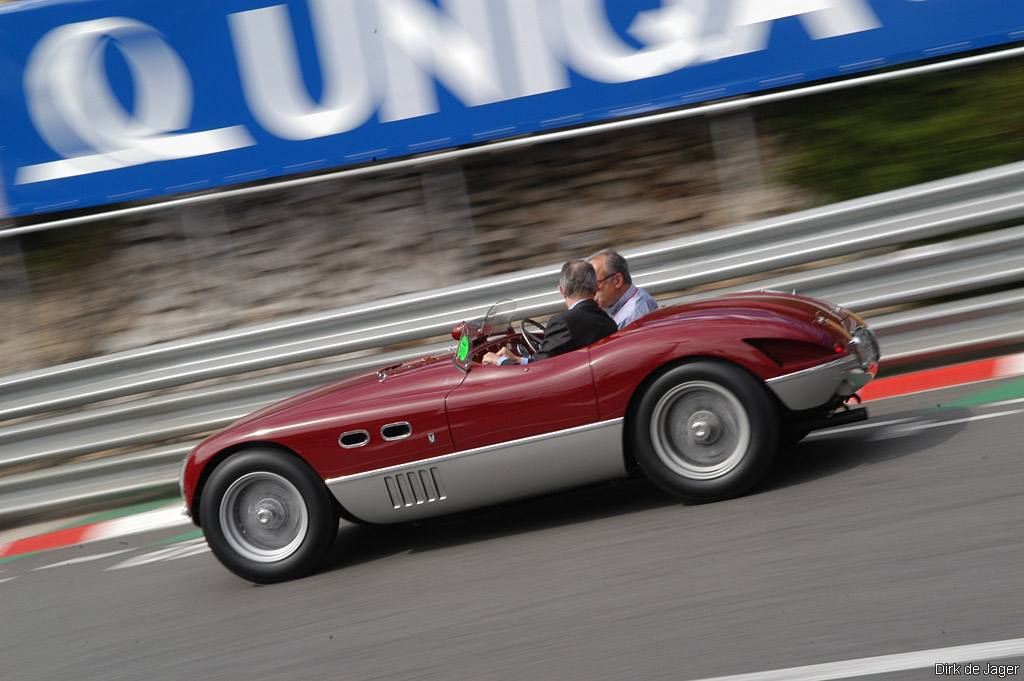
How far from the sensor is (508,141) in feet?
26.3

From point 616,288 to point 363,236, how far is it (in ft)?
12.2

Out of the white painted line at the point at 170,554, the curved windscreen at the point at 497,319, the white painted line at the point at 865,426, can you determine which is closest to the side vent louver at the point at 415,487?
the curved windscreen at the point at 497,319

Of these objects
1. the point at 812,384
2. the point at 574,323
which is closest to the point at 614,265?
the point at 574,323

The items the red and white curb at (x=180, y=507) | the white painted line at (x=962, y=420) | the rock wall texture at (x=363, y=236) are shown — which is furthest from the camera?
the rock wall texture at (x=363, y=236)

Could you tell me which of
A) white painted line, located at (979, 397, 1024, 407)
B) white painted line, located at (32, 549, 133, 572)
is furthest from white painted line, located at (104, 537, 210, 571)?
white painted line, located at (979, 397, 1024, 407)

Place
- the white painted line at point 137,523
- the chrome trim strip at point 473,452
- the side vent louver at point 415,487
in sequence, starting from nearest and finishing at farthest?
the chrome trim strip at point 473,452
the side vent louver at point 415,487
the white painted line at point 137,523

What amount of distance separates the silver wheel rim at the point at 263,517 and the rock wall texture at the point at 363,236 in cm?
398

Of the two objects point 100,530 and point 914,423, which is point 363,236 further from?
point 914,423

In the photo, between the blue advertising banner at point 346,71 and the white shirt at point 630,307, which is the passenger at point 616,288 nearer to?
the white shirt at point 630,307

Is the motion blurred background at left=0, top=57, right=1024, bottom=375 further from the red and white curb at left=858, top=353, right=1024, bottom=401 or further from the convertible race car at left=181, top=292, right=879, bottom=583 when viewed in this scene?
the convertible race car at left=181, top=292, right=879, bottom=583

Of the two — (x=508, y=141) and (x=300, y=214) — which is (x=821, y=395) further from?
(x=300, y=214)

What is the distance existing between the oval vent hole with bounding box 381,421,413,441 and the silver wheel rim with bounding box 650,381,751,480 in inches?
45.6

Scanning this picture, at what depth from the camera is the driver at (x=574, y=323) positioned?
4.74m

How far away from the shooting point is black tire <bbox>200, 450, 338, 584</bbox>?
4.77 m
